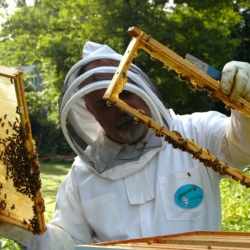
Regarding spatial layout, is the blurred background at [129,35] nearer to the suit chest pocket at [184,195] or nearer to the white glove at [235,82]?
the suit chest pocket at [184,195]

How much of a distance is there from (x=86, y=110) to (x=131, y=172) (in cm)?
56

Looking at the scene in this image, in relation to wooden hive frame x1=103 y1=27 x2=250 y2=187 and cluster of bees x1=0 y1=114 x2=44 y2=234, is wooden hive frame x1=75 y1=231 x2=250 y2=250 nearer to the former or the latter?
wooden hive frame x1=103 y1=27 x2=250 y2=187

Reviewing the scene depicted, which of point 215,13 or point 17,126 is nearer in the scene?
point 17,126

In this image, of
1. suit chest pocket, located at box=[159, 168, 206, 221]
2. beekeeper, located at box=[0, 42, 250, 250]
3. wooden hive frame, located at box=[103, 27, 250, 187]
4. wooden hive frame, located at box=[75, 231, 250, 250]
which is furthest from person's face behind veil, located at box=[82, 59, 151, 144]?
wooden hive frame, located at box=[75, 231, 250, 250]

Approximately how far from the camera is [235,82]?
2.11 metres

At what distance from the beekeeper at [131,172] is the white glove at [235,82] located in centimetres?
43

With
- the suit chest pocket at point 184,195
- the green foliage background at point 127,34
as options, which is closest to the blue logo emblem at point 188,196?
the suit chest pocket at point 184,195

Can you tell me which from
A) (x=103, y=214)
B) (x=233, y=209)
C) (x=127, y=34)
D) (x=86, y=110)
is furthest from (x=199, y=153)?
(x=127, y=34)

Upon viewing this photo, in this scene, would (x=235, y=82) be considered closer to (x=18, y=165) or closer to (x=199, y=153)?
(x=199, y=153)

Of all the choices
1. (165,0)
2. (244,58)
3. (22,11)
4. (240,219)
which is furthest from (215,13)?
(240,219)

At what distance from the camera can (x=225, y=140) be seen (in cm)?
266

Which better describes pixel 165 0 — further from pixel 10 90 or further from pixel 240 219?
pixel 10 90

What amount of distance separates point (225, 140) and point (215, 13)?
14.2 metres

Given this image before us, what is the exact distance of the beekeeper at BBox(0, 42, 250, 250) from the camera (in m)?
2.68
